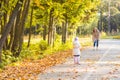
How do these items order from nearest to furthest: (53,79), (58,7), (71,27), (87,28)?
(53,79) → (58,7) → (71,27) → (87,28)

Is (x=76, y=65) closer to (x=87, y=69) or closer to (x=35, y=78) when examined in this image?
(x=87, y=69)

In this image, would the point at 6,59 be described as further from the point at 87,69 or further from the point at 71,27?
the point at 71,27

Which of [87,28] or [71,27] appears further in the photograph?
[87,28]

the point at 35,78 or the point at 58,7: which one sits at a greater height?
the point at 58,7

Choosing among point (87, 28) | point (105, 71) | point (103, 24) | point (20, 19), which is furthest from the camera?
point (103, 24)

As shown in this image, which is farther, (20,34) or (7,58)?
(20,34)

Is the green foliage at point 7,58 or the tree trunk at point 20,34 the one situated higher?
the tree trunk at point 20,34

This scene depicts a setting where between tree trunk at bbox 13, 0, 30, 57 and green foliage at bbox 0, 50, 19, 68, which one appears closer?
green foliage at bbox 0, 50, 19, 68

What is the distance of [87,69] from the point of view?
2080 cm

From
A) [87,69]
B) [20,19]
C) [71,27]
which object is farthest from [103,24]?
[87,69]

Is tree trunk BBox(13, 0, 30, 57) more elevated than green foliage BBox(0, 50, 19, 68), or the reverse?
tree trunk BBox(13, 0, 30, 57)

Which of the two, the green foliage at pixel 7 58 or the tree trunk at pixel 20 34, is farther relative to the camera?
the tree trunk at pixel 20 34

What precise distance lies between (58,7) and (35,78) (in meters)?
21.3

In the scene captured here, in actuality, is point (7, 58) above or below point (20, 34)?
below
